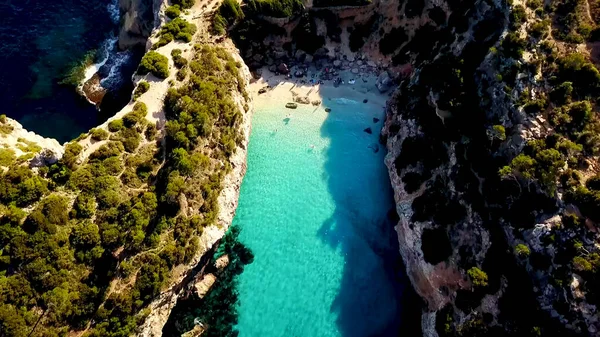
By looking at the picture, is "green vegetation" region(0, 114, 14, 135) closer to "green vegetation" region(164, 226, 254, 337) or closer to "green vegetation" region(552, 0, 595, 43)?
"green vegetation" region(164, 226, 254, 337)

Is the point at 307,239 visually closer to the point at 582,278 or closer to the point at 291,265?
the point at 291,265

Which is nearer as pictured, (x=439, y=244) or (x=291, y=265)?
(x=439, y=244)

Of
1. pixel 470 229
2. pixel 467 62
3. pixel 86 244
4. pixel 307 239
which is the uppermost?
pixel 467 62

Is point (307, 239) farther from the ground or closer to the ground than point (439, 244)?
closer to the ground

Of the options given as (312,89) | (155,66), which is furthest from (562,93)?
(155,66)

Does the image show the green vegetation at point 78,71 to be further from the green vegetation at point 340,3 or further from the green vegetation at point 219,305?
the green vegetation at point 340,3

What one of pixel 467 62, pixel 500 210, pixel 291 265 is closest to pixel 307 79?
pixel 467 62

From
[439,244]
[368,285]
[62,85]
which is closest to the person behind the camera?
[439,244]

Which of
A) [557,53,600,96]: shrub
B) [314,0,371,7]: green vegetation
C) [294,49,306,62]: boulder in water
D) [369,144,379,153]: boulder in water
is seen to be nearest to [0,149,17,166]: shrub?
[294,49,306,62]: boulder in water
